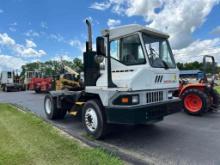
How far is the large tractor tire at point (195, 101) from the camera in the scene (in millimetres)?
9156

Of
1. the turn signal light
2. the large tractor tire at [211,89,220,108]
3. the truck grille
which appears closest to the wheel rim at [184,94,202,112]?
the large tractor tire at [211,89,220,108]

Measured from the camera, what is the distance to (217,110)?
392 inches

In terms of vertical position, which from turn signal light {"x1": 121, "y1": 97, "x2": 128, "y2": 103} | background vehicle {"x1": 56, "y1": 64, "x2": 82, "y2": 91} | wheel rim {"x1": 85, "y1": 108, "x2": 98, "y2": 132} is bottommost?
wheel rim {"x1": 85, "y1": 108, "x2": 98, "y2": 132}

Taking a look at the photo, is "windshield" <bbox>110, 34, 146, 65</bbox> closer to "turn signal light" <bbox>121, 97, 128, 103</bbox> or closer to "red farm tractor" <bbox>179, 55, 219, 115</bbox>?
"turn signal light" <bbox>121, 97, 128, 103</bbox>

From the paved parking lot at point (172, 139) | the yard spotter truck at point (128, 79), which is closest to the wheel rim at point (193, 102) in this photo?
the paved parking lot at point (172, 139)

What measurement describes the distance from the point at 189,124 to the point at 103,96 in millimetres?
3458

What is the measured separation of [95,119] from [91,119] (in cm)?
17

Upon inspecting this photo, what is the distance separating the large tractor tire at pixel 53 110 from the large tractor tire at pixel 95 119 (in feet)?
7.54

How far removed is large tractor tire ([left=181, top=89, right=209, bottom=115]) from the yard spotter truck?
3.02 meters

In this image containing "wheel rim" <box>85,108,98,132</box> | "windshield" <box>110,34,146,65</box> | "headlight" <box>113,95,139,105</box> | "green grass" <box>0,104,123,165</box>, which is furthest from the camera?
"wheel rim" <box>85,108,98,132</box>

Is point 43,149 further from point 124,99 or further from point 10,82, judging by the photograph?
point 10,82

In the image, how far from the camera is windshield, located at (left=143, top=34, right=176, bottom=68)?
598 centimetres

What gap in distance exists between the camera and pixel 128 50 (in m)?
6.03

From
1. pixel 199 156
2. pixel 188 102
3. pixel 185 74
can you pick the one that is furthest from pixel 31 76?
pixel 199 156
